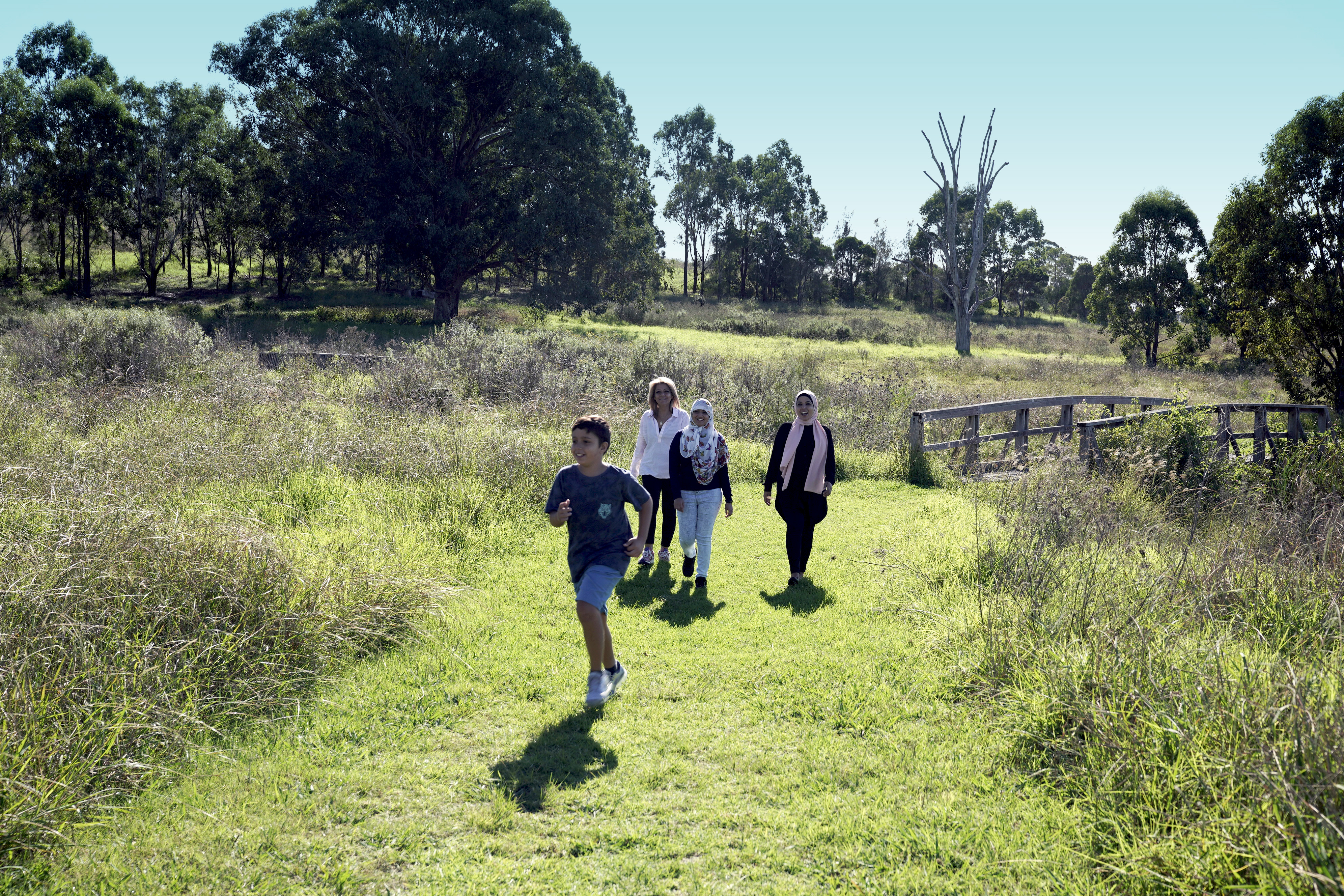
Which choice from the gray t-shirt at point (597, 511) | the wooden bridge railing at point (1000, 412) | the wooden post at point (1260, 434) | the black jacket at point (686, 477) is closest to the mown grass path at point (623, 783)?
the gray t-shirt at point (597, 511)

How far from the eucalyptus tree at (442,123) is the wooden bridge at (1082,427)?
2186 centimetres

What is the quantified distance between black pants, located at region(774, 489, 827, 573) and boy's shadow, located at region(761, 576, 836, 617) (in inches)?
7.4

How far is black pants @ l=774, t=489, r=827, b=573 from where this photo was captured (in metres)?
6.89

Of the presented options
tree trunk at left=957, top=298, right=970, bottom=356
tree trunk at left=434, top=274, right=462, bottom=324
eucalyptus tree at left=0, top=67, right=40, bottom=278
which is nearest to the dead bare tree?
tree trunk at left=957, top=298, right=970, bottom=356

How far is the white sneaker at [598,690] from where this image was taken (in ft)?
14.9

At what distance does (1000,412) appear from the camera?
14.1 m

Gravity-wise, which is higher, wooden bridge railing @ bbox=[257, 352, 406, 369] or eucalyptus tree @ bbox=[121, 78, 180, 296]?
eucalyptus tree @ bbox=[121, 78, 180, 296]

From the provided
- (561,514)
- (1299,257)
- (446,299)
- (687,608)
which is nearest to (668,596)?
(687,608)

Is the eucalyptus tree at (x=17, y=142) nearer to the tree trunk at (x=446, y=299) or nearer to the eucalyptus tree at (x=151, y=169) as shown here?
the eucalyptus tree at (x=151, y=169)

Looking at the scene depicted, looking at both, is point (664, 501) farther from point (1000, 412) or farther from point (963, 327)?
point (963, 327)

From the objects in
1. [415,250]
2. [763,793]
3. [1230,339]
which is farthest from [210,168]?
[1230,339]

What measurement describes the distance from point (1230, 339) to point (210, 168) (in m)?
52.3

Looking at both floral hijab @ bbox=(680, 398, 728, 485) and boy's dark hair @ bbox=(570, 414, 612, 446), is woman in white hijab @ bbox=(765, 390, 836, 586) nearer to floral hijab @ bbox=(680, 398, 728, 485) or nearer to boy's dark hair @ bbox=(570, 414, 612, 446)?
floral hijab @ bbox=(680, 398, 728, 485)

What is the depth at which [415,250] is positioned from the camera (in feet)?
A: 102
